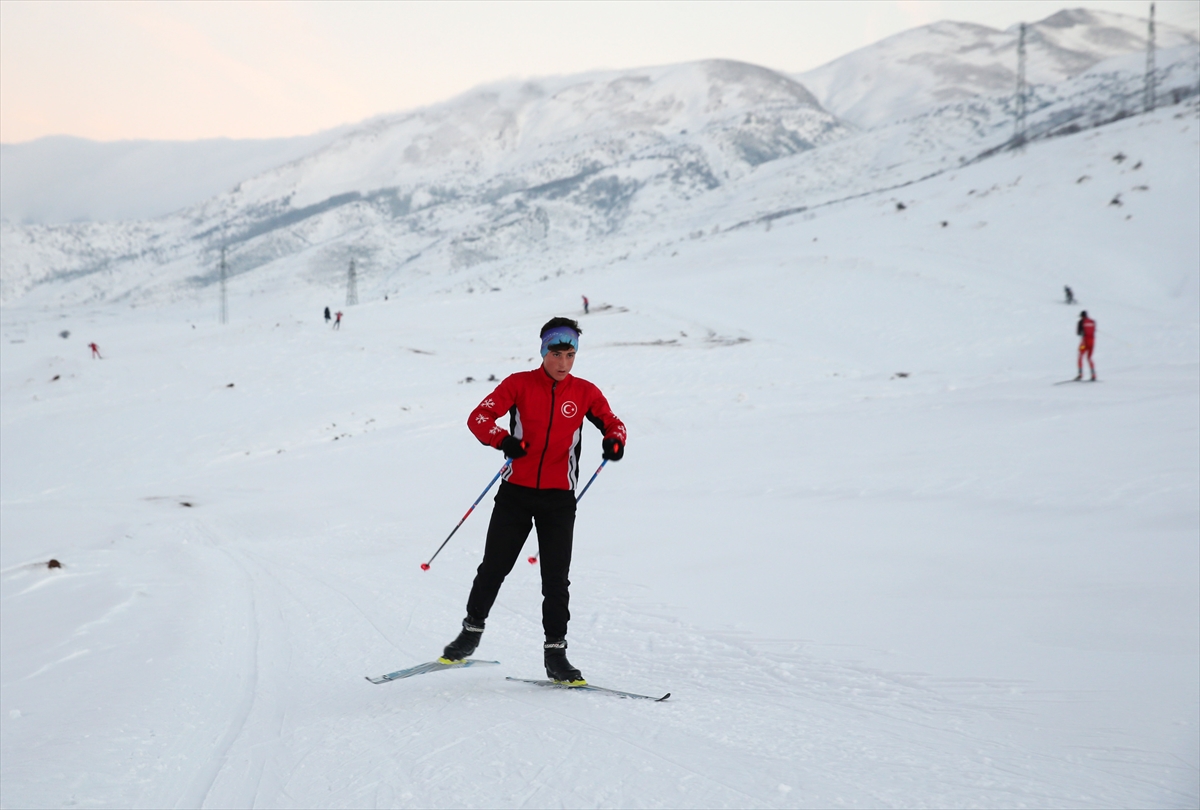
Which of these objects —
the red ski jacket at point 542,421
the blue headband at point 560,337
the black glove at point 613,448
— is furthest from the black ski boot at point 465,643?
the blue headband at point 560,337

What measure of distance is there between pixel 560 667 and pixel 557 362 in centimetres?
185

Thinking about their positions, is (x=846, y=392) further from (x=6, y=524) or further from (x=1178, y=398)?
(x=6, y=524)

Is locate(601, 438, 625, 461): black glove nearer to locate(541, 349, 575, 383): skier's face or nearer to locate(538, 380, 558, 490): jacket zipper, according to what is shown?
locate(538, 380, 558, 490): jacket zipper

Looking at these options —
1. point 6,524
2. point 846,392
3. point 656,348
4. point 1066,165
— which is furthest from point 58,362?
point 1066,165

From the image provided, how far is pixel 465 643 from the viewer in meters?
4.94

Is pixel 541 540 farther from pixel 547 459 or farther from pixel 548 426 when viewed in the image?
pixel 548 426

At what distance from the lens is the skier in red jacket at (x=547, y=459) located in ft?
14.8

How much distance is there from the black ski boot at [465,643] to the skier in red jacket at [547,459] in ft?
0.25

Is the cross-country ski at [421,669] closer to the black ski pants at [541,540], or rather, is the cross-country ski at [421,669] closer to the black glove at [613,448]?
the black ski pants at [541,540]

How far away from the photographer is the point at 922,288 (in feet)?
113

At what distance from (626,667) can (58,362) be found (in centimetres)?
2978

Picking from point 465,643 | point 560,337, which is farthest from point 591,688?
point 560,337

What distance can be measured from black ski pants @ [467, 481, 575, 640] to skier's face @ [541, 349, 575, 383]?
0.71 meters

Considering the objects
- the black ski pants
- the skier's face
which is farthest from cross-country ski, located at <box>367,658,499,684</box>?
the skier's face
